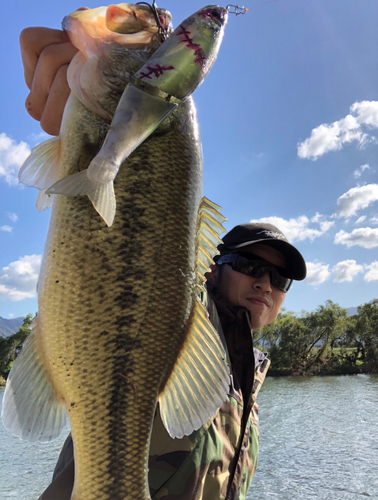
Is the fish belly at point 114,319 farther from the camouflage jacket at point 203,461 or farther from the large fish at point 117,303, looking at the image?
the camouflage jacket at point 203,461

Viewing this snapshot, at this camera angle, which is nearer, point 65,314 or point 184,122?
point 65,314

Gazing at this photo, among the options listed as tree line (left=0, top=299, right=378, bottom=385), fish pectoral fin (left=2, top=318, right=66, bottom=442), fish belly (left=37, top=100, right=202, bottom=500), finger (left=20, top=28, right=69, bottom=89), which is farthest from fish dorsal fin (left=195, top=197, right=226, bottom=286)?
tree line (left=0, top=299, right=378, bottom=385)

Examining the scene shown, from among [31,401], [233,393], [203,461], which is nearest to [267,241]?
[233,393]

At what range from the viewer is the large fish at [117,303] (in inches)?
52.8

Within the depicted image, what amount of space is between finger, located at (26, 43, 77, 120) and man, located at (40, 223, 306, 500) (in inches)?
54.0

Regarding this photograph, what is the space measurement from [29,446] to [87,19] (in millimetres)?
25329

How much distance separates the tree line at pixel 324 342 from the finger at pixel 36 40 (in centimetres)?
5107

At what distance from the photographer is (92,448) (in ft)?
4.44

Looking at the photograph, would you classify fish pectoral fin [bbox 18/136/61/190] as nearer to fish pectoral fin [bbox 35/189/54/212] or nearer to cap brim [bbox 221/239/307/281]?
fish pectoral fin [bbox 35/189/54/212]

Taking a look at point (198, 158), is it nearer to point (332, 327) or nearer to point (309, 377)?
point (309, 377)

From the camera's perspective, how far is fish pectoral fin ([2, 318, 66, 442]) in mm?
1325

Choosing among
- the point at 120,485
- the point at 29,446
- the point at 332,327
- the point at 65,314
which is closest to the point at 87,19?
the point at 65,314

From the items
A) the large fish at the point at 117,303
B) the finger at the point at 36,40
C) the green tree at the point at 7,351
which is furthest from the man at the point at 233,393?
the green tree at the point at 7,351

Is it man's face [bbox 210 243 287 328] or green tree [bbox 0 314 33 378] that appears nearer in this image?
man's face [bbox 210 243 287 328]
